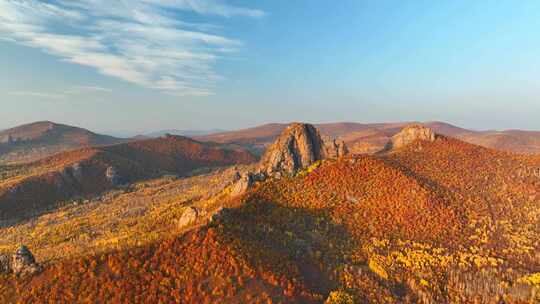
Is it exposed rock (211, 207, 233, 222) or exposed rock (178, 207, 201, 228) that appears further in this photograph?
exposed rock (178, 207, 201, 228)

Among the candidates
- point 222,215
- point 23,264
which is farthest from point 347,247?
point 23,264

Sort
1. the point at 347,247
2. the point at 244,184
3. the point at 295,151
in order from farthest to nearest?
the point at 295,151 → the point at 244,184 → the point at 347,247

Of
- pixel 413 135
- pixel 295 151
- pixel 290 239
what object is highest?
pixel 413 135

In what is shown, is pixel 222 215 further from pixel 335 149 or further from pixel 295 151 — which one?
pixel 335 149

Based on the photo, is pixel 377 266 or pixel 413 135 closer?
pixel 377 266

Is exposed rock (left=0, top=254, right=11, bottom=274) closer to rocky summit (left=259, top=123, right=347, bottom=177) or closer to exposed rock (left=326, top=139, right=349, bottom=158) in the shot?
rocky summit (left=259, top=123, right=347, bottom=177)

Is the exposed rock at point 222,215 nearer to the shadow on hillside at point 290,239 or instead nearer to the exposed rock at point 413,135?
the shadow on hillside at point 290,239

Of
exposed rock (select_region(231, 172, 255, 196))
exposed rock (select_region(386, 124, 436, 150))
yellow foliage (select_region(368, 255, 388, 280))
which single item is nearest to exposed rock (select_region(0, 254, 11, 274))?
exposed rock (select_region(231, 172, 255, 196))

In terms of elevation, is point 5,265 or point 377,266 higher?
point 5,265

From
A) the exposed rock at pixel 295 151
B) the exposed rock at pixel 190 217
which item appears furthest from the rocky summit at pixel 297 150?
the exposed rock at pixel 190 217
